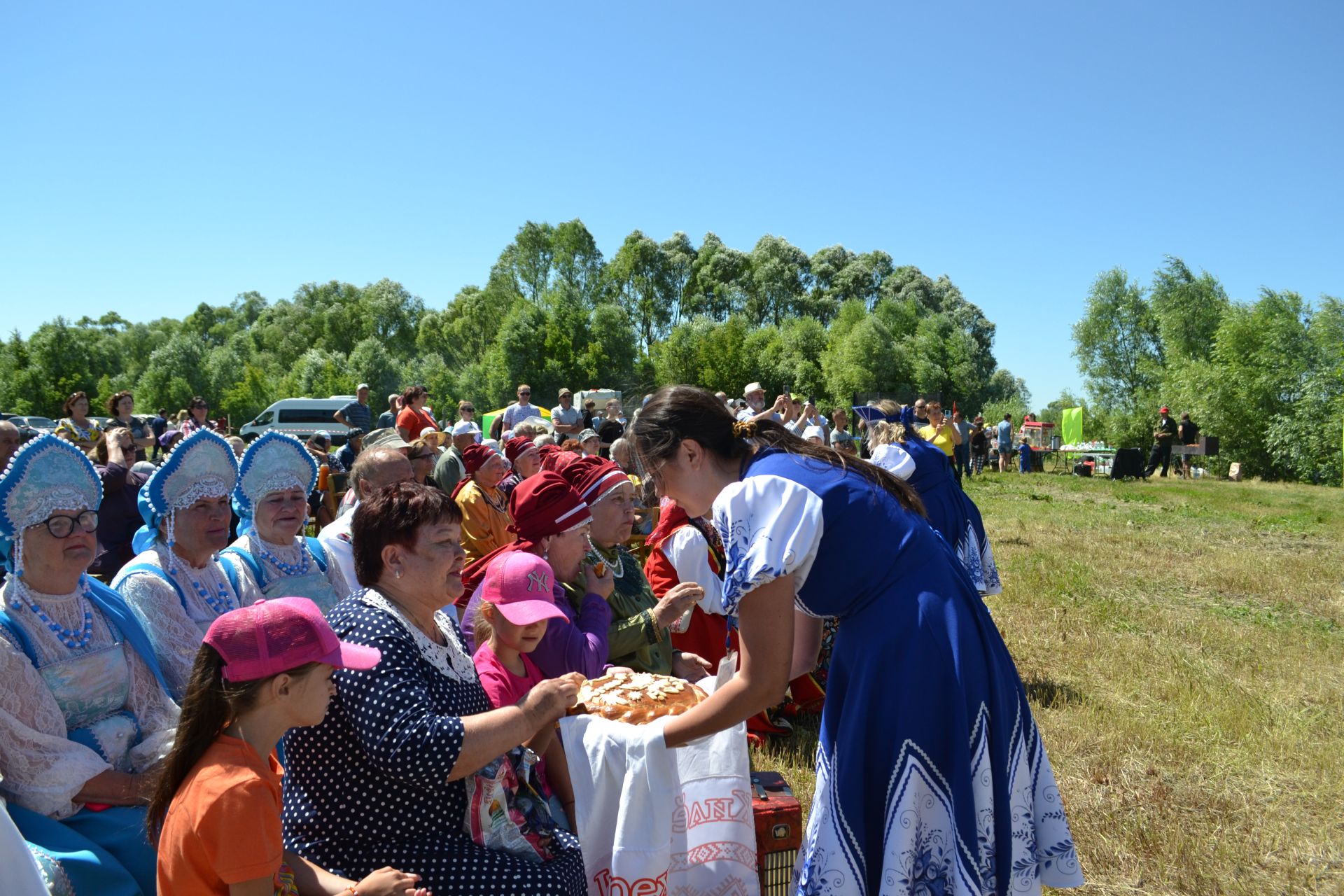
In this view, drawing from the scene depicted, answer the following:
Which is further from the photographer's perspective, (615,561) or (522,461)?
(522,461)

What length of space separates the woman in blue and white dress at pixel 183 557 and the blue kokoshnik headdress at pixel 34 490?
37 centimetres

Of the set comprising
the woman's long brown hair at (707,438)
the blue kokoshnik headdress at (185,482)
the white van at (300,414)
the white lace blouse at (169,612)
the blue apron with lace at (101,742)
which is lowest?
the blue apron with lace at (101,742)

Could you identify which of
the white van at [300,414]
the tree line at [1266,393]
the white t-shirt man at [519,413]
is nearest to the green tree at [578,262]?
the white van at [300,414]

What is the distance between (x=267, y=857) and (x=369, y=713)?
369 mm

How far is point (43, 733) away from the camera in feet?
8.29

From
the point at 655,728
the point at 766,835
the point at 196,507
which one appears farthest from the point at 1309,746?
the point at 196,507

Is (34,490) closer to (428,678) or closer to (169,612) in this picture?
(169,612)

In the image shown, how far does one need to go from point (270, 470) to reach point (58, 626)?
117cm

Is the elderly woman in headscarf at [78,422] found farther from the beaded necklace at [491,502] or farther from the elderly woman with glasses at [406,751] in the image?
the elderly woman with glasses at [406,751]

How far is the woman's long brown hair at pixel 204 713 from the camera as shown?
1.85 m

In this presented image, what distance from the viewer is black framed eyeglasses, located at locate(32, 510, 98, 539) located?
274cm

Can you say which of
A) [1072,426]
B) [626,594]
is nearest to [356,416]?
[626,594]

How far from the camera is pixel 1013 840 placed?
80.1 inches

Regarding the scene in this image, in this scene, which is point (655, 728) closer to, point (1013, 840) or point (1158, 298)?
point (1013, 840)
